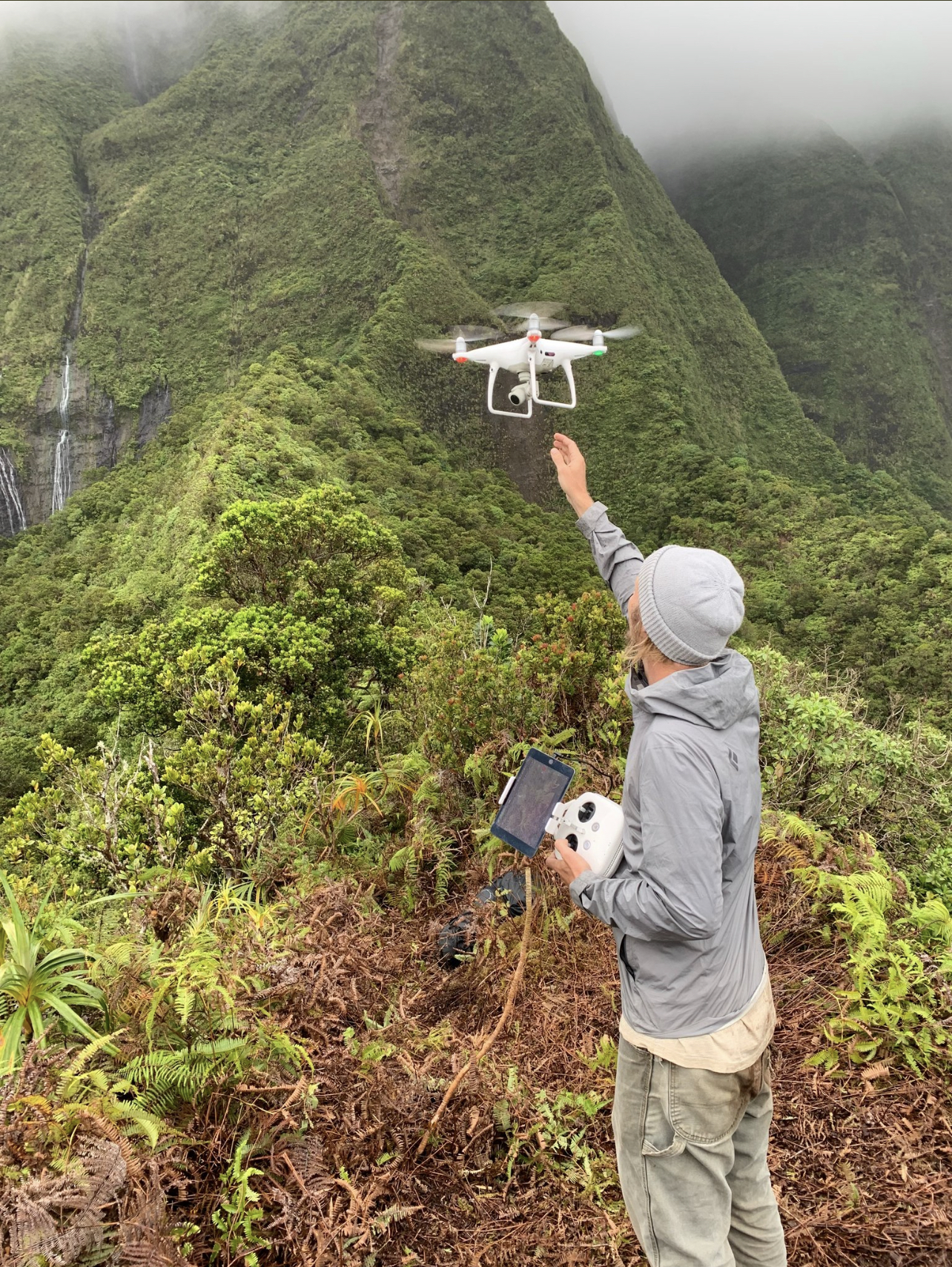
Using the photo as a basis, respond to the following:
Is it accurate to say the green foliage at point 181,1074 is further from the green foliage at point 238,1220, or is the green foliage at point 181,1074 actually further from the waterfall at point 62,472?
the waterfall at point 62,472

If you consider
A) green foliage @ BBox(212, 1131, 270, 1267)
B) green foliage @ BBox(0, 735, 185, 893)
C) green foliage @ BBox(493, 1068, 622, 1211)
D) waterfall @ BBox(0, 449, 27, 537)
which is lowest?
waterfall @ BBox(0, 449, 27, 537)

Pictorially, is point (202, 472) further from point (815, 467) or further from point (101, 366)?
point (815, 467)

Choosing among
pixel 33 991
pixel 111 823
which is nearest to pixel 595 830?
pixel 33 991

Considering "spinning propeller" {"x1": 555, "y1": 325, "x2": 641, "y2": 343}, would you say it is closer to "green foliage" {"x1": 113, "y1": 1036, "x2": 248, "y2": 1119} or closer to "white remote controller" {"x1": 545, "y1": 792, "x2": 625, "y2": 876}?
"white remote controller" {"x1": 545, "y1": 792, "x2": 625, "y2": 876}

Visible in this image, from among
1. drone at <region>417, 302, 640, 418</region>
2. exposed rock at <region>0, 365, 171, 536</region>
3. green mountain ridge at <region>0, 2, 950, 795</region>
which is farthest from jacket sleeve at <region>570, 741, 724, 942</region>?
exposed rock at <region>0, 365, 171, 536</region>

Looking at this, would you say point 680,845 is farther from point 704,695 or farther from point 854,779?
point 854,779

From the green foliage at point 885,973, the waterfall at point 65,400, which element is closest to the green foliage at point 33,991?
the green foliage at point 885,973
